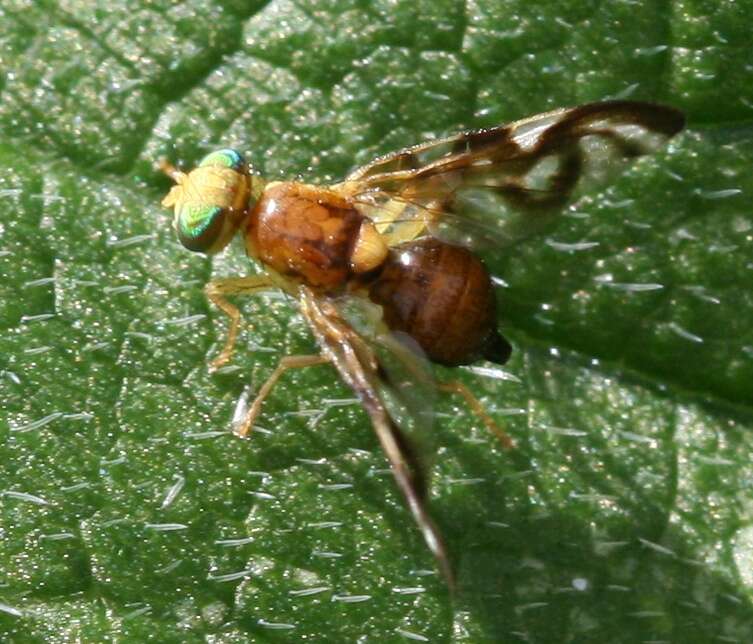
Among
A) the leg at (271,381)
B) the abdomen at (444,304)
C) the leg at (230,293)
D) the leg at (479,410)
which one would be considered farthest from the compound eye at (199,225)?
the leg at (479,410)

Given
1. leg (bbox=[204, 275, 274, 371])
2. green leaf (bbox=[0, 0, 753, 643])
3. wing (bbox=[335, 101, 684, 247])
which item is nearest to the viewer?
green leaf (bbox=[0, 0, 753, 643])

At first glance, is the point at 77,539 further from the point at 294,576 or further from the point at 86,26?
the point at 86,26

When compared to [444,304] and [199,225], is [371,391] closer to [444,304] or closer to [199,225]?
[444,304]

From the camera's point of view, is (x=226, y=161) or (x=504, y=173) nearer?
(x=226, y=161)

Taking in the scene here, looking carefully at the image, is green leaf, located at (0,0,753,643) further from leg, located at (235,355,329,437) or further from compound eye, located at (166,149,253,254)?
compound eye, located at (166,149,253,254)

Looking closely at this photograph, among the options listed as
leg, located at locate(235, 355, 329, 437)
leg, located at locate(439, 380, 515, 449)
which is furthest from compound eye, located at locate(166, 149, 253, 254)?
leg, located at locate(439, 380, 515, 449)

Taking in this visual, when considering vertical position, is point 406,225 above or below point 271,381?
above

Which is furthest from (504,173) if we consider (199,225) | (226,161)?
(199,225)
